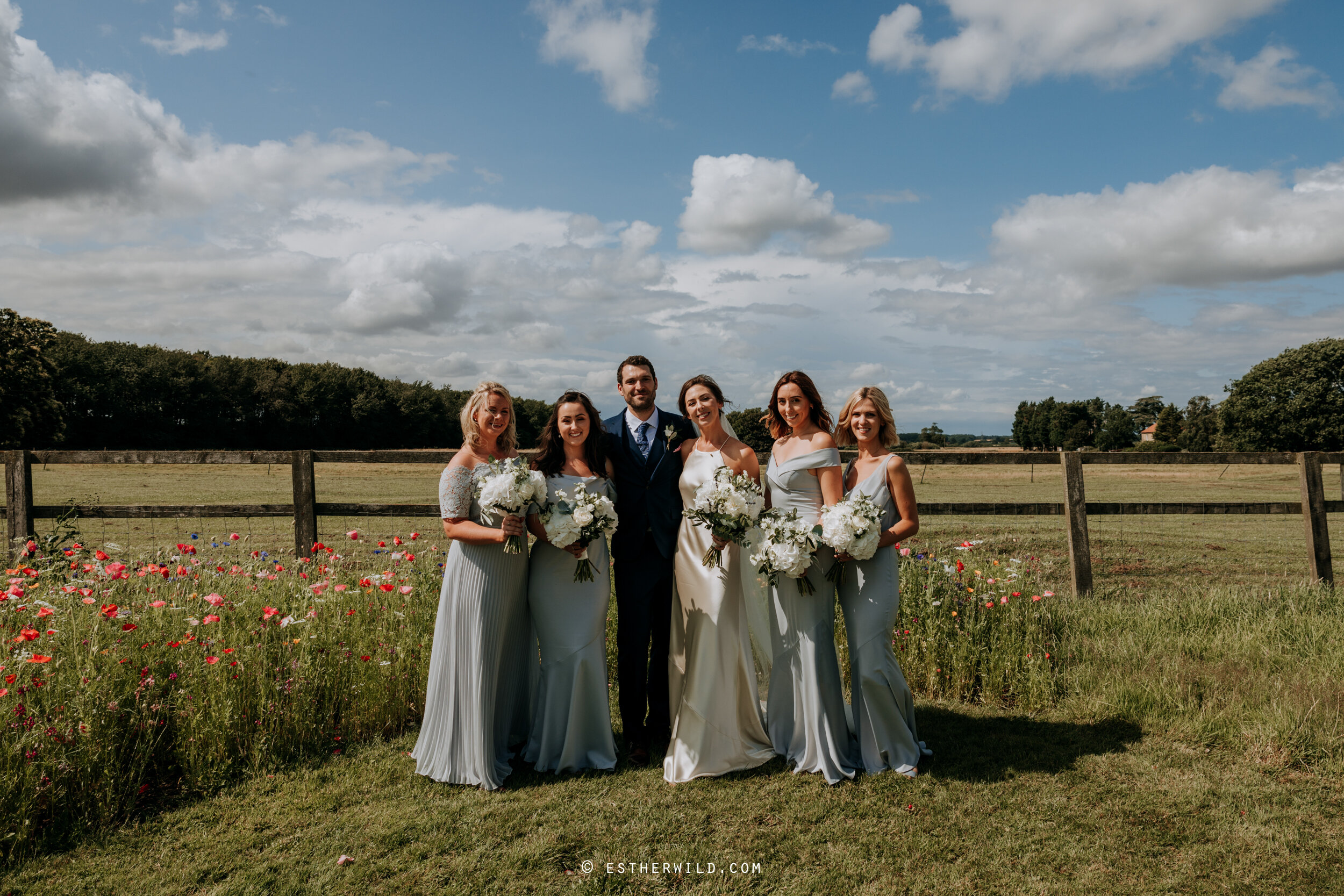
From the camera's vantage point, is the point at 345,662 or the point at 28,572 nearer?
the point at 345,662

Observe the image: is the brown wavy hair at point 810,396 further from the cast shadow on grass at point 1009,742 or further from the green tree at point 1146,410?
the green tree at point 1146,410

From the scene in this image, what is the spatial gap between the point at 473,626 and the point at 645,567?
3.66 feet

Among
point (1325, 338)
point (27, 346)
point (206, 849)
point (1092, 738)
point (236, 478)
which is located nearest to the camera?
point (206, 849)

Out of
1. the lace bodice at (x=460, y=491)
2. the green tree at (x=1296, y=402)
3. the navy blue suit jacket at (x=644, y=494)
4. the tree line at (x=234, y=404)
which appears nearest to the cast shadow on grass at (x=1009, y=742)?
the navy blue suit jacket at (x=644, y=494)

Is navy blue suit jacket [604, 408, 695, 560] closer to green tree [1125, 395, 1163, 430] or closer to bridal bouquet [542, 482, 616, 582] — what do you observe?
bridal bouquet [542, 482, 616, 582]

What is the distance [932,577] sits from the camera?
6.21 m

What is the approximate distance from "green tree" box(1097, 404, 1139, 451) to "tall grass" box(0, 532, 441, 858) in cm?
11534

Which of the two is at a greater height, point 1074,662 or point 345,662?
point 345,662

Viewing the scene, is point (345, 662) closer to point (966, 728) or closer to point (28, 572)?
point (28, 572)

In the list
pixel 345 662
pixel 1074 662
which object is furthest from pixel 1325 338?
pixel 345 662

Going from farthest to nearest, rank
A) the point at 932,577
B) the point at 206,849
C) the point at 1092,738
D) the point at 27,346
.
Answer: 1. the point at 27,346
2. the point at 932,577
3. the point at 1092,738
4. the point at 206,849

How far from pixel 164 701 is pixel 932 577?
18.5ft

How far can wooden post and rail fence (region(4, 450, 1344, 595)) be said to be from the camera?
23.6 feet

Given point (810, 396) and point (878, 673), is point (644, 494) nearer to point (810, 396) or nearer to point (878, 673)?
point (810, 396)
